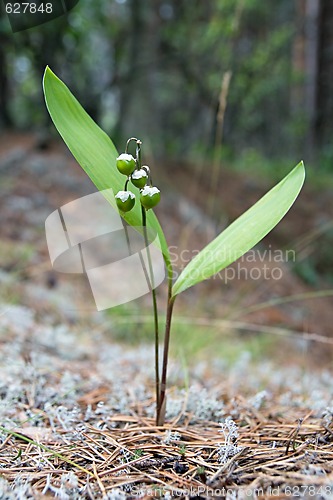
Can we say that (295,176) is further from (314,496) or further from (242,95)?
(242,95)

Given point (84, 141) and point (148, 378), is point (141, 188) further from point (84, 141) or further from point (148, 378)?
point (148, 378)

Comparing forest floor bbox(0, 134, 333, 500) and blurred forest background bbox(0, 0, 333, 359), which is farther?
blurred forest background bbox(0, 0, 333, 359)

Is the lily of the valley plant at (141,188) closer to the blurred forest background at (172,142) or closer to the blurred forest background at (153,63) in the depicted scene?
the blurred forest background at (172,142)

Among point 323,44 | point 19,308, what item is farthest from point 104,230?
point 323,44
